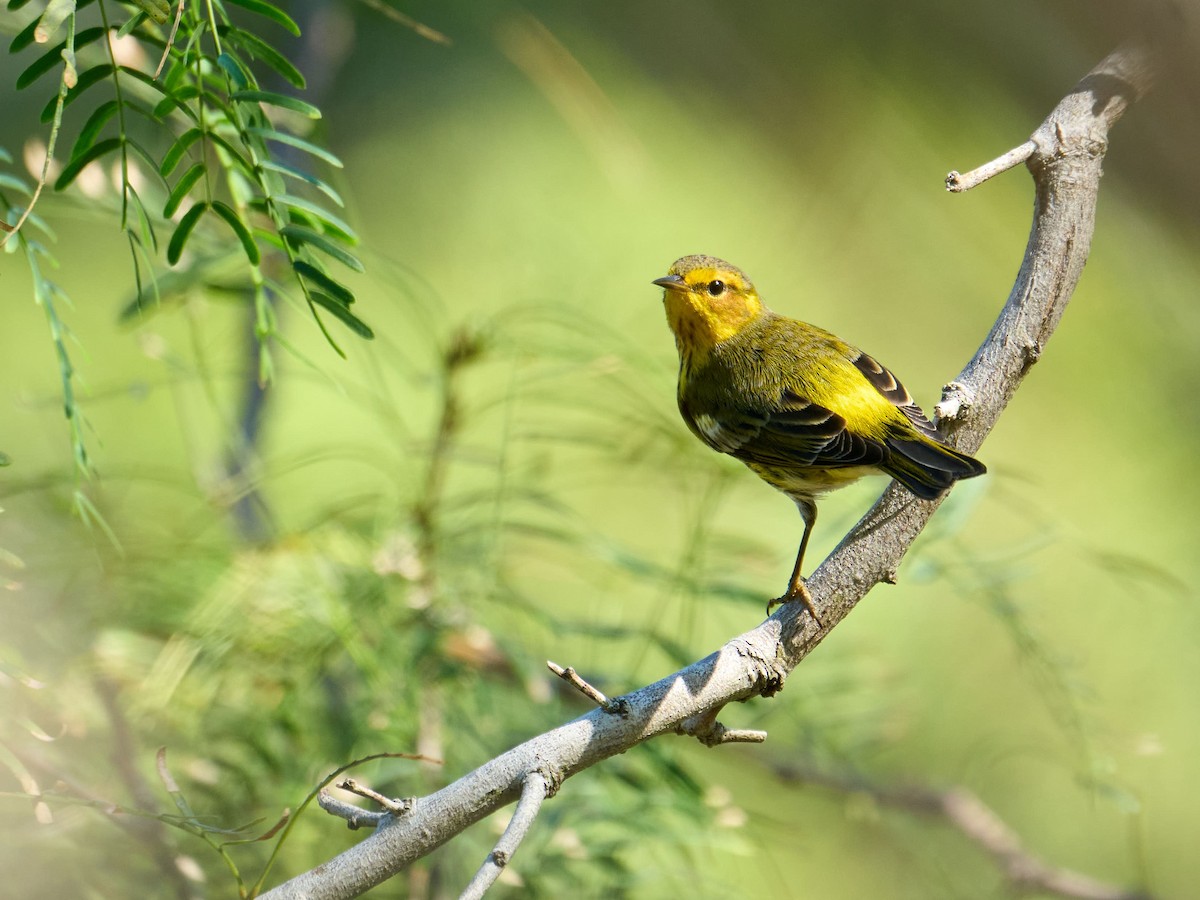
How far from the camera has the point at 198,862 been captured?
113cm

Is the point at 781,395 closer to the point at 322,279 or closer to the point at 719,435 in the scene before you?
the point at 719,435

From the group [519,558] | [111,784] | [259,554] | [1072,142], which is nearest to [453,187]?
[519,558]

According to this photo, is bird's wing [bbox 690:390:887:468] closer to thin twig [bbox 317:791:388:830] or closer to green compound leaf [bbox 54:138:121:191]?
thin twig [bbox 317:791:388:830]

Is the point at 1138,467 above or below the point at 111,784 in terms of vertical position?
above

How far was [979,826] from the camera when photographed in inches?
62.8

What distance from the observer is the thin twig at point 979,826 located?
1.45 m

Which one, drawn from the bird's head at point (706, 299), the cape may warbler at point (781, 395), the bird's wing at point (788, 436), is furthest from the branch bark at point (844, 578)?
the bird's head at point (706, 299)

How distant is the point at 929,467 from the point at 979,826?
91cm

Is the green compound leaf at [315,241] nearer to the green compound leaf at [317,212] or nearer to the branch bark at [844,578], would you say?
the green compound leaf at [317,212]

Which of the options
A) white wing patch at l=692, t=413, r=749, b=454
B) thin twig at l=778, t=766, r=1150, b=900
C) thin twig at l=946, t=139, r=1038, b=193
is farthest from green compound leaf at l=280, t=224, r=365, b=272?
thin twig at l=778, t=766, r=1150, b=900

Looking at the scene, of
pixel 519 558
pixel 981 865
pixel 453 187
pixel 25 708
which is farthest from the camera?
pixel 453 187

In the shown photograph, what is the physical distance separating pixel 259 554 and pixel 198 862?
1.01ft

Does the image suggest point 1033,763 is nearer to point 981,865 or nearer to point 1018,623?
point 981,865

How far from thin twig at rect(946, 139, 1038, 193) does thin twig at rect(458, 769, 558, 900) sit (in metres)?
0.42
